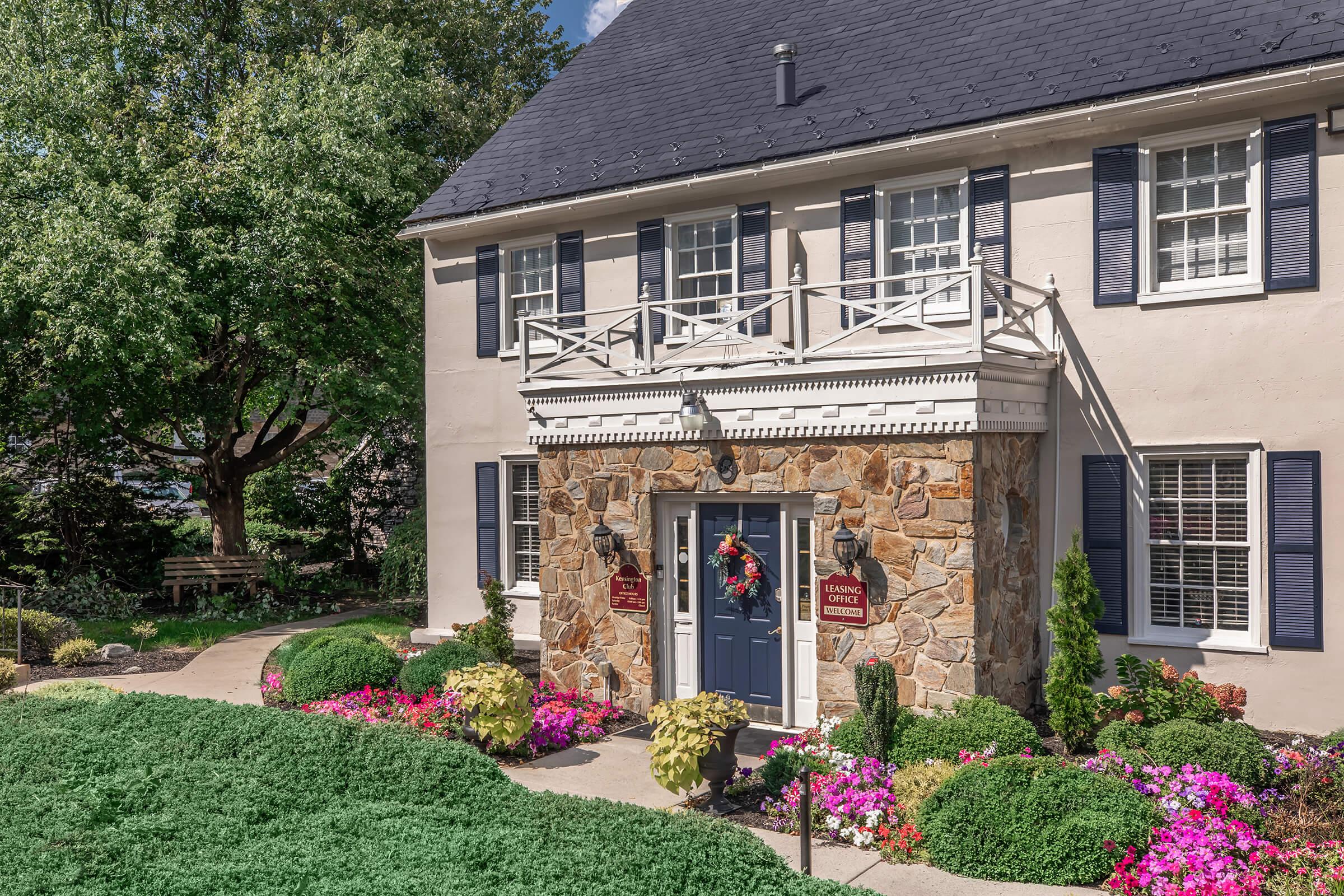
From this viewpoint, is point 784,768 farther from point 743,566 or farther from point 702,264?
point 702,264

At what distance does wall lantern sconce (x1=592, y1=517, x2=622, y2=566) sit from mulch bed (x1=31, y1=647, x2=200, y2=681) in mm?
6514

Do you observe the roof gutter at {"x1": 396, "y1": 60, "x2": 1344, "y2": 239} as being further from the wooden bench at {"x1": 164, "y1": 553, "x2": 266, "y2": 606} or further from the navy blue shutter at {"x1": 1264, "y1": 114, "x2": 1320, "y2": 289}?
the wooden bench at {"x1": 164, "y1": 553, "x2": 266, "y2": 606}

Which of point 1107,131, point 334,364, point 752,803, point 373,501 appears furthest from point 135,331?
point 1107,131

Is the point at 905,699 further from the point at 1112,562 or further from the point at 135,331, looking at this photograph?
the point at 135,331

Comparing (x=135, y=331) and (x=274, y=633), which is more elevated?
(x=135, y=331)

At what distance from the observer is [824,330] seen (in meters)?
12.1

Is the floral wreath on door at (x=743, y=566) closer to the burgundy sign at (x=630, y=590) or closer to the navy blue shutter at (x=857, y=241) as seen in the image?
the burgundy sign at (x=630, y=590)

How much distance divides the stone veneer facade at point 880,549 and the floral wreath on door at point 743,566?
0.45 m

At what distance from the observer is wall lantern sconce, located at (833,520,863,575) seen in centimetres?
931

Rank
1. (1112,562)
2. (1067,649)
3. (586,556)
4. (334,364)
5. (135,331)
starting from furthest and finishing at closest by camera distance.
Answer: (334,364)
(135,331)
(586,556)
(1112,562)
(1067,649)

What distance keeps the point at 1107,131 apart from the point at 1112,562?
13.8 feet

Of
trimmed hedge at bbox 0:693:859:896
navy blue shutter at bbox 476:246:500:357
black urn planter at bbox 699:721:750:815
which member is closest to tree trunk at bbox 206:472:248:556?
navy blue shutter at bbox 476:246:500:357

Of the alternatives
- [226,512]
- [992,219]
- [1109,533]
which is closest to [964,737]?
[1109,533]

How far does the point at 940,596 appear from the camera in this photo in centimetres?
911
